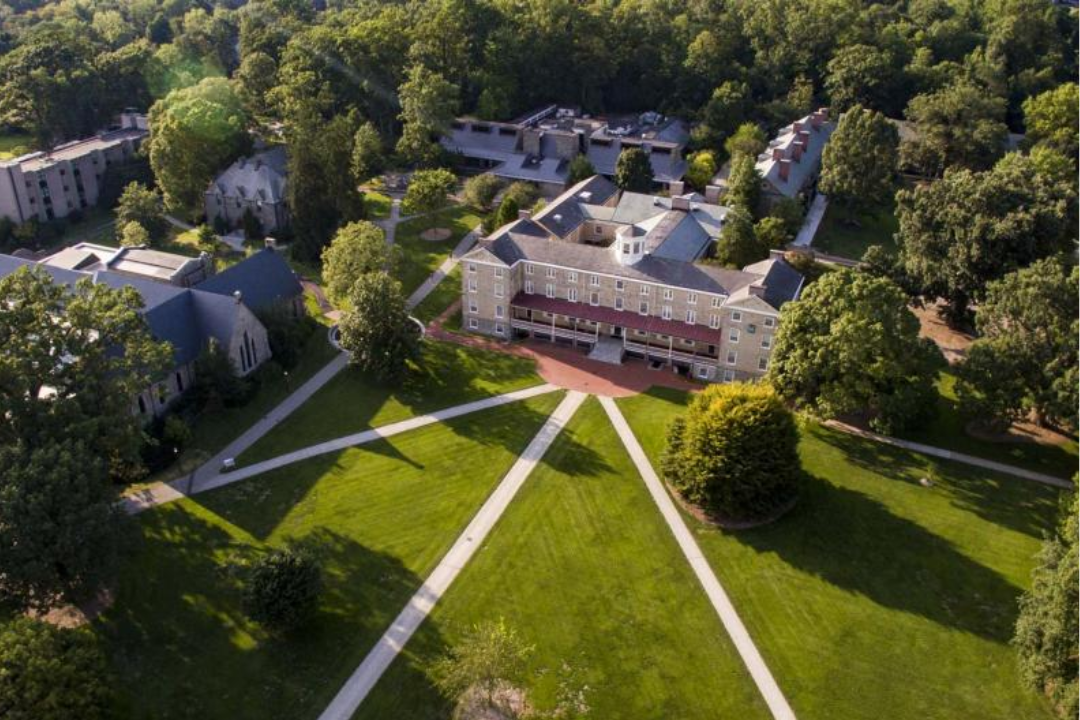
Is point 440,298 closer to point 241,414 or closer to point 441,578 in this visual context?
point 241,414

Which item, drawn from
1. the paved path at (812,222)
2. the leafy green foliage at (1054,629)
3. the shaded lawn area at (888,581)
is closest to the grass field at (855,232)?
the paved path at (812,222)

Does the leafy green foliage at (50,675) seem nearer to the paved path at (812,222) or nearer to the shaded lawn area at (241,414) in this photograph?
the shaded lawn area at (241,414)

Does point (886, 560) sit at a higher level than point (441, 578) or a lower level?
higher

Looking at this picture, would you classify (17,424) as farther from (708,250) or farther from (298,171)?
(708,250)

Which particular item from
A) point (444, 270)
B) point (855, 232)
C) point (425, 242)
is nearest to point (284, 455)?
point (444, 270)

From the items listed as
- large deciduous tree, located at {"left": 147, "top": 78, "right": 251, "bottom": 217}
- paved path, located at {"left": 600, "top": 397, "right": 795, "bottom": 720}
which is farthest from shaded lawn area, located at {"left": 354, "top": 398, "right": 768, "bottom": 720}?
large deciduous tree, located at {"left": 147, "top": 78, "right": 251, "bottom": 217}

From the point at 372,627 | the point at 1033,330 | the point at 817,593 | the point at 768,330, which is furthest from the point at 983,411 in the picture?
the point at 372,627

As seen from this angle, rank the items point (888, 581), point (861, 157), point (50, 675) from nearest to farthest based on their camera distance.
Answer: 1. point (50, 675)
2. point (888, 581)
3. point (861, 157)
